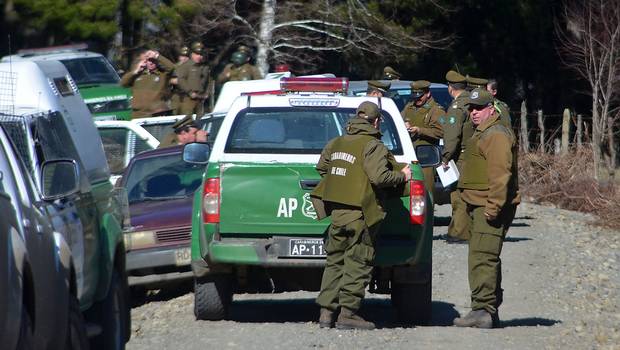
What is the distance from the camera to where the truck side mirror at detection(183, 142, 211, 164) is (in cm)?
1099

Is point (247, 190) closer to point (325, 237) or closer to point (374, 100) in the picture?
point (325, 237)

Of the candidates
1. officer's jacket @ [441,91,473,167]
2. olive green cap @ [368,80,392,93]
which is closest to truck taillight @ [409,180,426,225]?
officer's jacket @ [441,91,473,167]

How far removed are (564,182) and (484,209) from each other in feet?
45.5

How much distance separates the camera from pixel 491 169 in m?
10.2

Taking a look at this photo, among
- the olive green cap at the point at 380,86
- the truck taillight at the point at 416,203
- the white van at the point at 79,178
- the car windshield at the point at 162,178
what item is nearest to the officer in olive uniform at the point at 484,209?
the truck taillight at the point at 416,203

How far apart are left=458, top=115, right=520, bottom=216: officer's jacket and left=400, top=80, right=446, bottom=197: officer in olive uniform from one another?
4.59 meters

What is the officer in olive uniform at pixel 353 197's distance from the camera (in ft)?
32.3

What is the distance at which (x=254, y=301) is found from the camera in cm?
1243

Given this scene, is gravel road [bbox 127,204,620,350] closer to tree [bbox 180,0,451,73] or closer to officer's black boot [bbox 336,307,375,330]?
officer's black boot [bbox 336,307,375,330]

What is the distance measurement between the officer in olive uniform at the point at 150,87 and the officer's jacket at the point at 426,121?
17.2 feet

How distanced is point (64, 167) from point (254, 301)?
17.8ft

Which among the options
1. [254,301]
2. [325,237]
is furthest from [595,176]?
[325,237]

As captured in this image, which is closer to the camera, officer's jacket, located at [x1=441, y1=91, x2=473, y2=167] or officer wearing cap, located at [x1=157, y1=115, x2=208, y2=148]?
officer's jacket, located at [x1=441, y1=91, x2=473, y2=167]

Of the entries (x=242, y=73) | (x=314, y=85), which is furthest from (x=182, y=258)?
(x=242, y=73)
